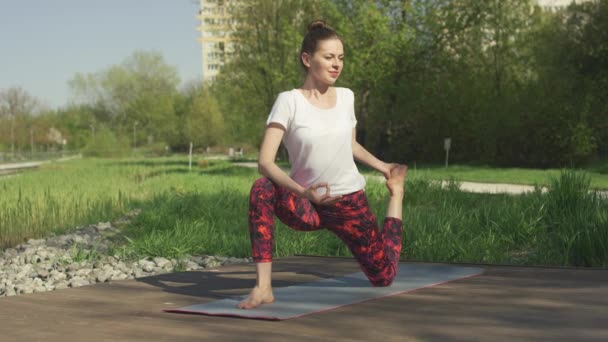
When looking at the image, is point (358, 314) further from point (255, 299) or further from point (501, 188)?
point (501, 188)

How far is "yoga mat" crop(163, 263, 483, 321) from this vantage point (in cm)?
439

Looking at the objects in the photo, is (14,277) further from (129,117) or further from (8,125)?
(129,117)

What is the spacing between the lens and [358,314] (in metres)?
4.26

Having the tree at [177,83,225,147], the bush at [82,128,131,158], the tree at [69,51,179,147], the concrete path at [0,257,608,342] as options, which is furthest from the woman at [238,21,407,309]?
the tree at [69,51,179,147]

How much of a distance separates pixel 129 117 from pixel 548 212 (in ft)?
299

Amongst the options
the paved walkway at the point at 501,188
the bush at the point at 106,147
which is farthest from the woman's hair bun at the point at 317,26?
the bush at the point at 106,147

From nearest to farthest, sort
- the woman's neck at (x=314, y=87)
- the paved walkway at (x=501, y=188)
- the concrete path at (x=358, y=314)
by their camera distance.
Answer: the concrete path at (x=358, y=314), the woman's neck at (x=314, y=87), the paved walkway at (x=501, y=188)

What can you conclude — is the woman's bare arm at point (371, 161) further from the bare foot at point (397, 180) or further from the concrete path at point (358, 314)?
the concrete path at point (358, 314)

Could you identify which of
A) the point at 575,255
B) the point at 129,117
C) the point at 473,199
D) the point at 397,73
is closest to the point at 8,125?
the point at 129,117

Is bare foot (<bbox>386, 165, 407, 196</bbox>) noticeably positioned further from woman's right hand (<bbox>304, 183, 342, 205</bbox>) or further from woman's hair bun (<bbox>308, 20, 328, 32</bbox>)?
woman's hair bun (<bbox>308, 20, 328, 32</bbox>)

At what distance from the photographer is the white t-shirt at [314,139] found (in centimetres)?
436

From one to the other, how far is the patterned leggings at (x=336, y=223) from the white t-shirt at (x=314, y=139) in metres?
0.14

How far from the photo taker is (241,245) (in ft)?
27.6

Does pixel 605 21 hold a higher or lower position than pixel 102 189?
higher
